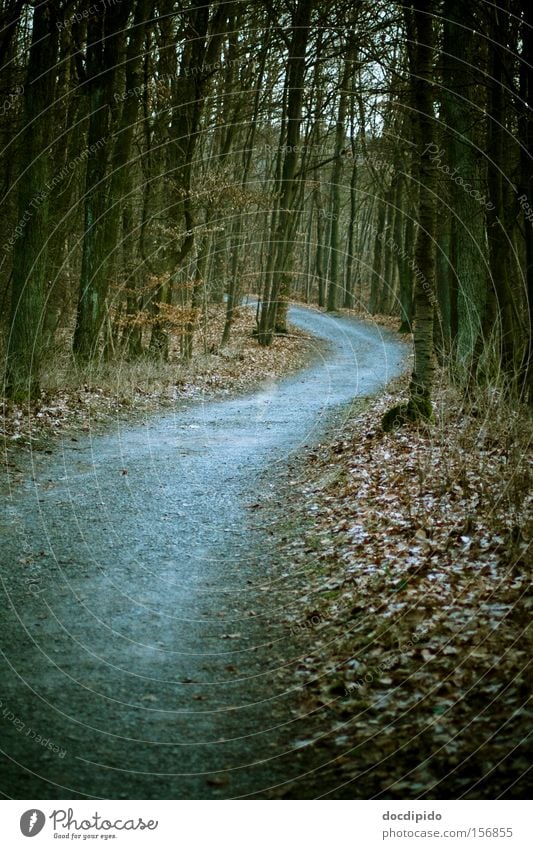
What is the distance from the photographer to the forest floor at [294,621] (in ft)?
12.3

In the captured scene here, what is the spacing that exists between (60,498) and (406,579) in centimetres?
464

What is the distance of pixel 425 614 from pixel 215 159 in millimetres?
19092

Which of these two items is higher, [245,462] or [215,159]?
[215,159]

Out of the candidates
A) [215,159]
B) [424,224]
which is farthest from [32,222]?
[215,159]

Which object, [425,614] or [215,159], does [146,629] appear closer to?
[425,614]

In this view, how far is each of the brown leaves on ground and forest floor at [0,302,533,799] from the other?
0.02 meters

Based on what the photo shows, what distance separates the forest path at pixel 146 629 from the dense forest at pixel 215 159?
3.22m

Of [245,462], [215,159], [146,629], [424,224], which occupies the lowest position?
[146,629]

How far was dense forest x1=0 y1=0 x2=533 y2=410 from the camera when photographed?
393 inches

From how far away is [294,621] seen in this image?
5.64m

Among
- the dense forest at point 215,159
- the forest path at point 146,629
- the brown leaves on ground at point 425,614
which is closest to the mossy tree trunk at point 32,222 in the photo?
the dense forest at point 215,159

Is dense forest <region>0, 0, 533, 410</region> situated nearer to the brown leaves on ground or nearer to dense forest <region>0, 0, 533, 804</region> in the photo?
dense forest <region>0, 0, 533, 804</region>

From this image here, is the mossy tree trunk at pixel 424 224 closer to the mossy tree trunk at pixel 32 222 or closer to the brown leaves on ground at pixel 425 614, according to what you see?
the brown leaves on ground at pixel 425 614
